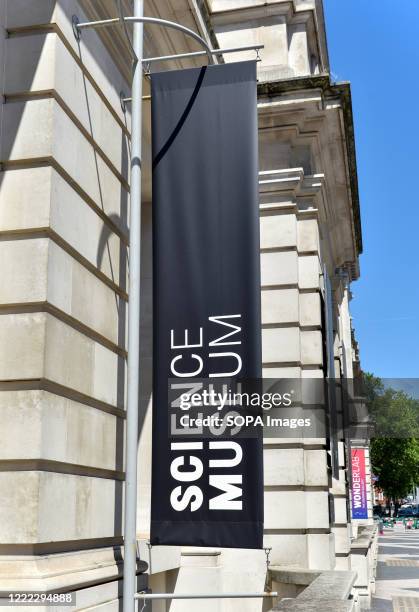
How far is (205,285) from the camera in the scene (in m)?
6.95

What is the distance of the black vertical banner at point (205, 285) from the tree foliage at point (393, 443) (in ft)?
289

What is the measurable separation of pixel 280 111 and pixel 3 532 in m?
10.6

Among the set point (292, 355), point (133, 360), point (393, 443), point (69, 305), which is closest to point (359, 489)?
point (292, 355)

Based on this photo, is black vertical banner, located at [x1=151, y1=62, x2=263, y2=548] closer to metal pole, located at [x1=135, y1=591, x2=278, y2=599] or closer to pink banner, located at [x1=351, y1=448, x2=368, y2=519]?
metal pole, located at [x1=135, y1=591, x2=278, y2=599]

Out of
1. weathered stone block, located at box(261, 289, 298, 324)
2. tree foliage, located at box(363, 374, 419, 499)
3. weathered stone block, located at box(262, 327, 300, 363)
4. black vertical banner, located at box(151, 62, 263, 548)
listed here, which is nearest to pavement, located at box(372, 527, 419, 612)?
weathered stone block, located at box(262, 327, 300, 363)

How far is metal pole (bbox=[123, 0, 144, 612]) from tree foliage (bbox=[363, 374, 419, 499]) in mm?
88783

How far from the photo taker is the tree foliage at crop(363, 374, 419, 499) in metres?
94.5

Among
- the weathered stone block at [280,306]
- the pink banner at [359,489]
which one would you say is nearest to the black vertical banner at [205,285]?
the weathered stone block at [280,306]

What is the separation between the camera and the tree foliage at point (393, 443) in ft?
310

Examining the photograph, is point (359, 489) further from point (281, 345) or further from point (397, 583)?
point (281, 345)

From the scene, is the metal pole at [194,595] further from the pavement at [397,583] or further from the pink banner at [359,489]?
the pink banner at [359,489]

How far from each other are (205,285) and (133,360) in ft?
3.36

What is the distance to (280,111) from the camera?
14.3m

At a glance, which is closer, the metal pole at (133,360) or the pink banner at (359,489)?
the metal pole at (133,360)
